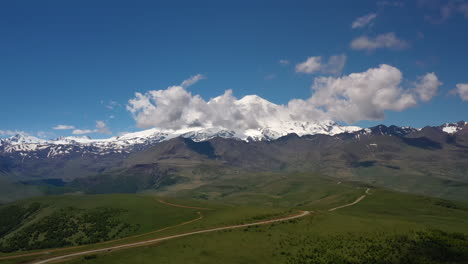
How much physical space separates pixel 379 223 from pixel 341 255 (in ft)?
107

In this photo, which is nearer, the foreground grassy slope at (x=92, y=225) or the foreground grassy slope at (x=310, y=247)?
the foreground grassy slope at (x=310, y=247)

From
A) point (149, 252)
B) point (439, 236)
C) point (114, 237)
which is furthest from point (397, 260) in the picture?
point (114, 237)

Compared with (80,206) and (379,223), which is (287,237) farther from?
(80,206)

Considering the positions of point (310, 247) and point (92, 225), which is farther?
point (92, 225)

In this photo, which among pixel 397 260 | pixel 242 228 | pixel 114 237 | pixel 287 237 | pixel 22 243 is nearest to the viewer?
A: pixel 397 260

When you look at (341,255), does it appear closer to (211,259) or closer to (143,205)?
(211,259)

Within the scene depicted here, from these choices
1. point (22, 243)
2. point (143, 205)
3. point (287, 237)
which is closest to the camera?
point (287, 237)

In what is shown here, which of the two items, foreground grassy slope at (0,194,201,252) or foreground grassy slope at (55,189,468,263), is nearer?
foreground grassy slope at (55,189,468,263)

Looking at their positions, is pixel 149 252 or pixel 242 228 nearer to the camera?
pixel 149 252

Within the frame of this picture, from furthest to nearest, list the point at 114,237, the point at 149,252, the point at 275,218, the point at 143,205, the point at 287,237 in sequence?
the point at 143,205, the point at 114,237, the point at 275,218, the point at 287,237, the point at 149,252

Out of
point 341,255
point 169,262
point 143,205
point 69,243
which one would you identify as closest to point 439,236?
point 341,255

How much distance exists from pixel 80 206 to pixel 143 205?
38.9 meters

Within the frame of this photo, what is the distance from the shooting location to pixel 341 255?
67812 mm

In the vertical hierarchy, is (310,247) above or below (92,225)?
above
